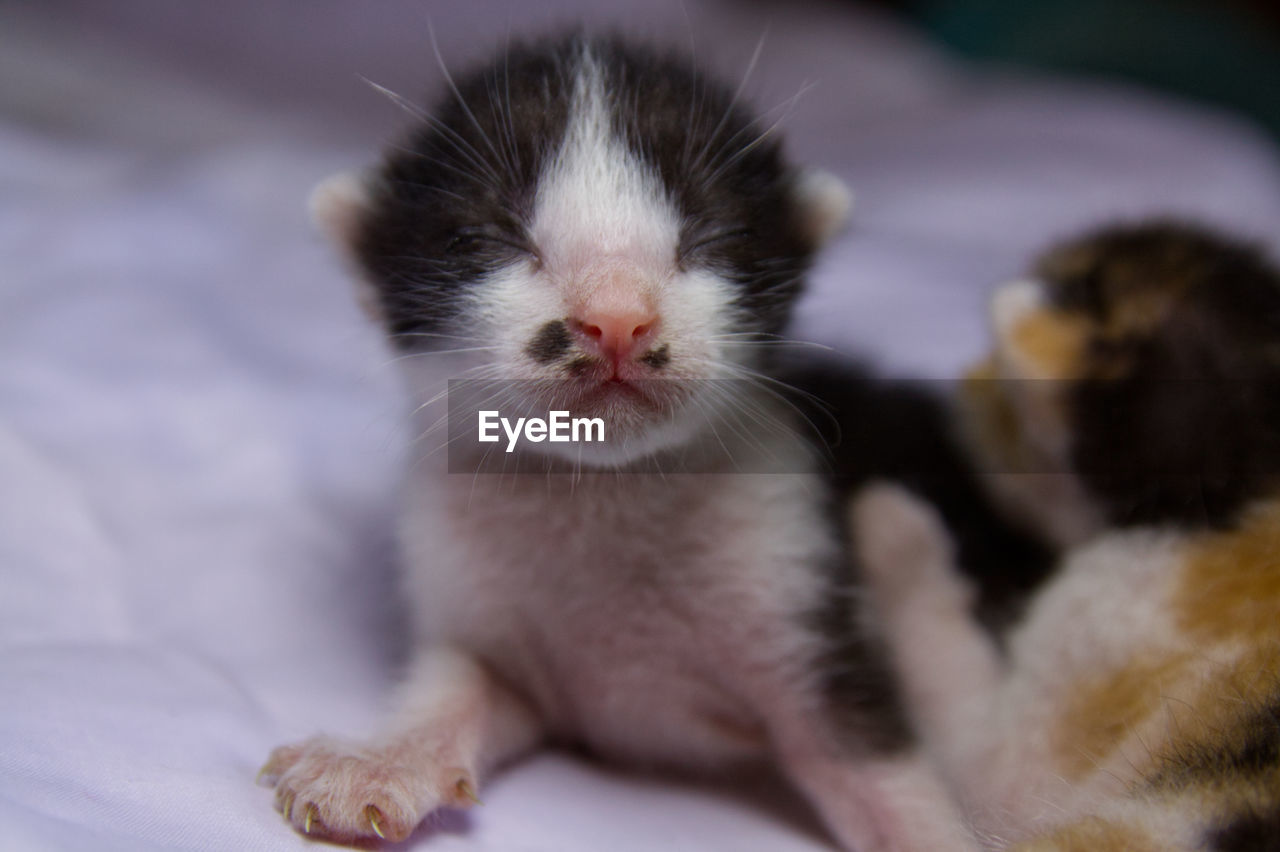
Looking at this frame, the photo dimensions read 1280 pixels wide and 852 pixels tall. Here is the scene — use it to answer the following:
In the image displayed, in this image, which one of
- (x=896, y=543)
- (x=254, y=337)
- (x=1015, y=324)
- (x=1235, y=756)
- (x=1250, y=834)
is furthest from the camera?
(x=254, y=337)

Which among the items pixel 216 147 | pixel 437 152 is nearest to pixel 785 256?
pixel 437 152

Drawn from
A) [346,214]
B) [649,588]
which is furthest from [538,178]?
[649,588]

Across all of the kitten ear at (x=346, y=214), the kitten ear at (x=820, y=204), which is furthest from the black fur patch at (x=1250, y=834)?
the kitten ear at (x=346, y=214)

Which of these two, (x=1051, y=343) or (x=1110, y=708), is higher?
(x=1051, y=343)

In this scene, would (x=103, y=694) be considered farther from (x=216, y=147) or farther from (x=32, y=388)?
(x=216, y=147)

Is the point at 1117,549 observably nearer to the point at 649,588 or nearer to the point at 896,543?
the point at 896,543

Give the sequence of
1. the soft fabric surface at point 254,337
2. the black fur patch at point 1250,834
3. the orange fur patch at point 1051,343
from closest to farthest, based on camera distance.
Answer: the black fur patch at point 1250,834 < the soft fabric surface at point 254,337 < the orange fur patch at point 1051,343

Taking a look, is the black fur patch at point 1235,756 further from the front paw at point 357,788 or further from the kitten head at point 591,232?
the front paw at point 357,788
